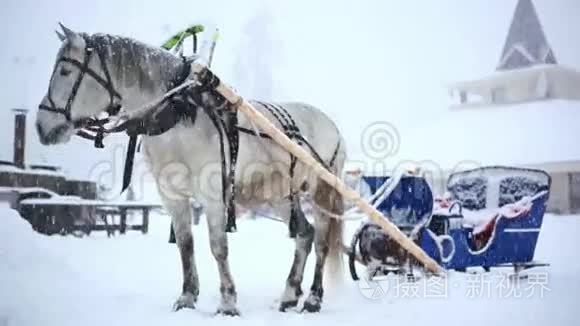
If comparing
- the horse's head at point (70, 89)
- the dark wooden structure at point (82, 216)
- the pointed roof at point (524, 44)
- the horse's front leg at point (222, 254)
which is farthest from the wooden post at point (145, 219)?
the pointed roof at point (524, 44)

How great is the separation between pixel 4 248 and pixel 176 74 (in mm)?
998

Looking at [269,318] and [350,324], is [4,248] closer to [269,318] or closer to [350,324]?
[269,318]

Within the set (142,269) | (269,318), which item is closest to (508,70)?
(269,318)

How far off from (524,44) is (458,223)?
918mm

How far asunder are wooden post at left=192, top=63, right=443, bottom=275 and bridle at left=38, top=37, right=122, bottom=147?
0.32 metres

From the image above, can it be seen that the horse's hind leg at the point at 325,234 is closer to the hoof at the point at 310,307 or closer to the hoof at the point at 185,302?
the hoof at the point at 310,307

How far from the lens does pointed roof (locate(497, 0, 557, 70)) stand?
2793 mm

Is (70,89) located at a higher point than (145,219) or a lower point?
higher

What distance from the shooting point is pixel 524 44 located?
111 inches

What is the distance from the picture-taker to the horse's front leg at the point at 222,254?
224 centimetres

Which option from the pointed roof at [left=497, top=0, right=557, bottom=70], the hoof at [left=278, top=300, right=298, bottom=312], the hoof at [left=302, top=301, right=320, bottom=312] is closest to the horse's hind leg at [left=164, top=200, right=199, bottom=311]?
the hoof at [left=278, top=300, right=298, bottom=312]

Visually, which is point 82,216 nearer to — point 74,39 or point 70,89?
point 70,89

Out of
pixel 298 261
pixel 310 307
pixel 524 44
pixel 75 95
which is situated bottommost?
pixel 310 307

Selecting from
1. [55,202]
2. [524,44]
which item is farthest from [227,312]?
[524,44]
